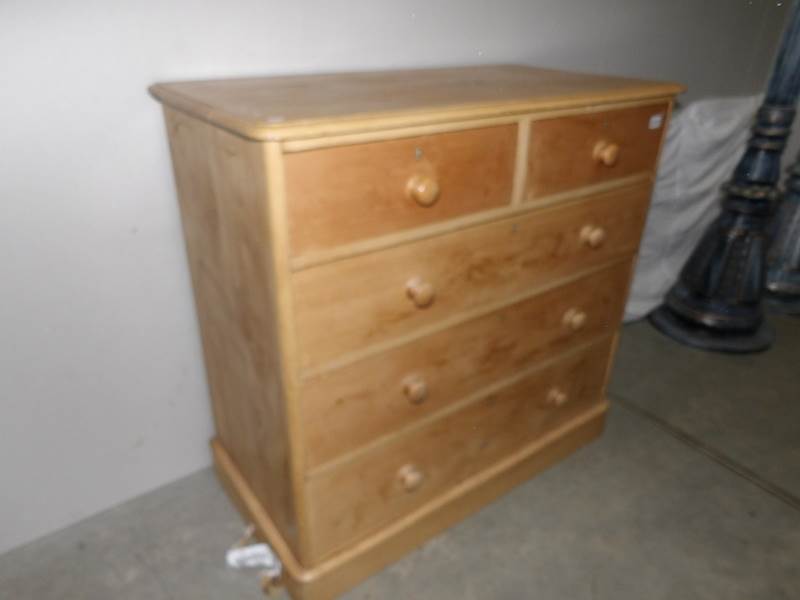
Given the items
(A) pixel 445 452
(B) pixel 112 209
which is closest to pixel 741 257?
(A) pixel 445 452

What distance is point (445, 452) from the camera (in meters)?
1.42

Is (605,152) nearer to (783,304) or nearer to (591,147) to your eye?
(591,147)

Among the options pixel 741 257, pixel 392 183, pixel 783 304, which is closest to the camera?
pixel 392 183

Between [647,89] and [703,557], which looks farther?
[703,557]

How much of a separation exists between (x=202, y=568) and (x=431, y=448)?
626 mm

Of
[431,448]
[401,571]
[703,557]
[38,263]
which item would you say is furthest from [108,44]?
[703,557]

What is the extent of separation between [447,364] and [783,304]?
7.05 ft

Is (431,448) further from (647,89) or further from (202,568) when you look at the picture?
(647,89)

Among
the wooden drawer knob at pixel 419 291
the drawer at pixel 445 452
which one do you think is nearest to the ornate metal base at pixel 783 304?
the drawer at pixel 445 452

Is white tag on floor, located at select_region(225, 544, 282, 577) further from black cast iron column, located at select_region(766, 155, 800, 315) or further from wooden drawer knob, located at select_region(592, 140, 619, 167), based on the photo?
black cast iron column, located at select_region(766, 155, 800, 315)

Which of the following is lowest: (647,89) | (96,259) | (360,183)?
(96,259)

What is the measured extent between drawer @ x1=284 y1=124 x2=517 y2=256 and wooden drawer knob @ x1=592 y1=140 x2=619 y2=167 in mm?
263

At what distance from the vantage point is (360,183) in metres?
0.97

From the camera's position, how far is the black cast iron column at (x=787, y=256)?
2.65m
